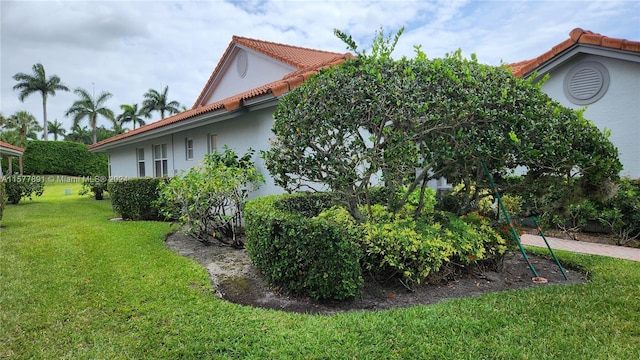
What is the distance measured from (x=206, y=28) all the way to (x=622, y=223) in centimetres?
1173

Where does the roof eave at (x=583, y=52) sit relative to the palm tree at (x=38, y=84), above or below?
below

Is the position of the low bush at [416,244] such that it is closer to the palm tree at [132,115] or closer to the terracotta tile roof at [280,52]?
the terracotta tile roof at [280,52]

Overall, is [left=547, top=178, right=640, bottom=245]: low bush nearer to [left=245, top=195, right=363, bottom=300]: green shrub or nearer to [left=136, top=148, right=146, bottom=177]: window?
[left=245, top=195, right=363, bottom=300]: green shrub

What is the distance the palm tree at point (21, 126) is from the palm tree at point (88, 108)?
3860 mm

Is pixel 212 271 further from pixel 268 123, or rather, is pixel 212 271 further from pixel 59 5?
pixel 59 5

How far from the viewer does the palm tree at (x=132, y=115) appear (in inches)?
1545

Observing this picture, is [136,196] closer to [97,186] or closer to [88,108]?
[97,186]

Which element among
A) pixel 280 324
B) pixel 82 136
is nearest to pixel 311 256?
pixel 280 324

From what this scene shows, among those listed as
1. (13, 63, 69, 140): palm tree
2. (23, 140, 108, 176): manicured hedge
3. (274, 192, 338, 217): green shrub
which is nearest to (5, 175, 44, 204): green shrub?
(23, 140, 108, 176): manicured hedge

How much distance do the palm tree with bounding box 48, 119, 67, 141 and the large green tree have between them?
6435 centimetres

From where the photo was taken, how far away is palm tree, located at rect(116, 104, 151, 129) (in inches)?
1545

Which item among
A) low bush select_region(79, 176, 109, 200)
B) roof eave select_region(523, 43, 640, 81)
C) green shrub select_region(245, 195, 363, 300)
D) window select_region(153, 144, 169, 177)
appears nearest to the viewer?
green shrub select_region(245, 195, 363, 300)

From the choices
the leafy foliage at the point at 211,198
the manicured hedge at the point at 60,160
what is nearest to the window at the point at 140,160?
the leafy foliage at the point at 211,198

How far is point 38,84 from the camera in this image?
127ft
